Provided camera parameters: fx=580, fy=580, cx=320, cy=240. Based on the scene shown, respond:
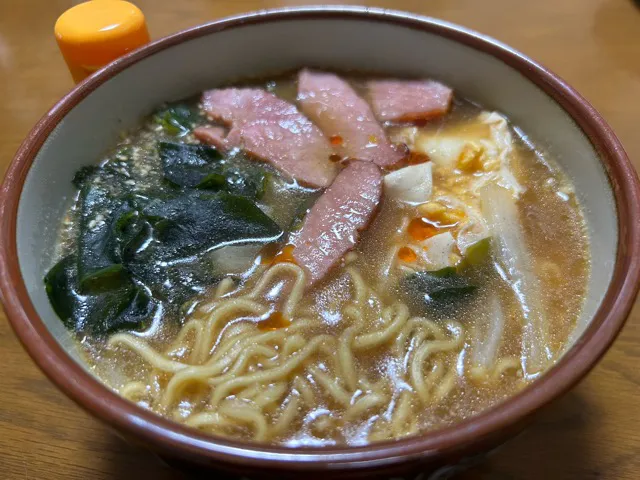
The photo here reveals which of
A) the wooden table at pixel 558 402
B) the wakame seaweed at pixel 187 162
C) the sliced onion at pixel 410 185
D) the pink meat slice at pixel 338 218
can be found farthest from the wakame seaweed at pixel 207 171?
the wooden table at pixel 558 402

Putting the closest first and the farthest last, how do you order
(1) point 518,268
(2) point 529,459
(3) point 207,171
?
(2) point 529,459 < (1) point 518,268 < (3) point 207,171

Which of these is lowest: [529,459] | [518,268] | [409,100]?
[529,459]

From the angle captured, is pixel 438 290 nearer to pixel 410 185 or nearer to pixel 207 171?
pixel 410 185

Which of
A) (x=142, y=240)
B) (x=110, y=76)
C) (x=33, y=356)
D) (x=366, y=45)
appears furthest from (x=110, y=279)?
(x=366, y=45)

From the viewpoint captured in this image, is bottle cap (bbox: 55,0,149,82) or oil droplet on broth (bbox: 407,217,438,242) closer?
oil droplet on broth (bbox: 407,217,438,242)

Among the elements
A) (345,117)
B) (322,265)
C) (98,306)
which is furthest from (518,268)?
(98,306)

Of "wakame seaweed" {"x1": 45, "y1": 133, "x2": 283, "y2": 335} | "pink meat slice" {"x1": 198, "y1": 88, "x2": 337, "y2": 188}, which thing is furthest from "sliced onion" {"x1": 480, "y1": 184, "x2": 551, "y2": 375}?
"wakame seaweed" {"x1": 45, "y1": 133, "x2": 283, "y2": 335}

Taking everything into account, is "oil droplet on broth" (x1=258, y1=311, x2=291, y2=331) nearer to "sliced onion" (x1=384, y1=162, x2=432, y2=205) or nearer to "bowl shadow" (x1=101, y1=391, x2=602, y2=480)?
"bowl shadow" (x1=101, y1=391, x2=602, y2=480)

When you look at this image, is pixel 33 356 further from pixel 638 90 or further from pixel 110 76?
pixel 638 90
